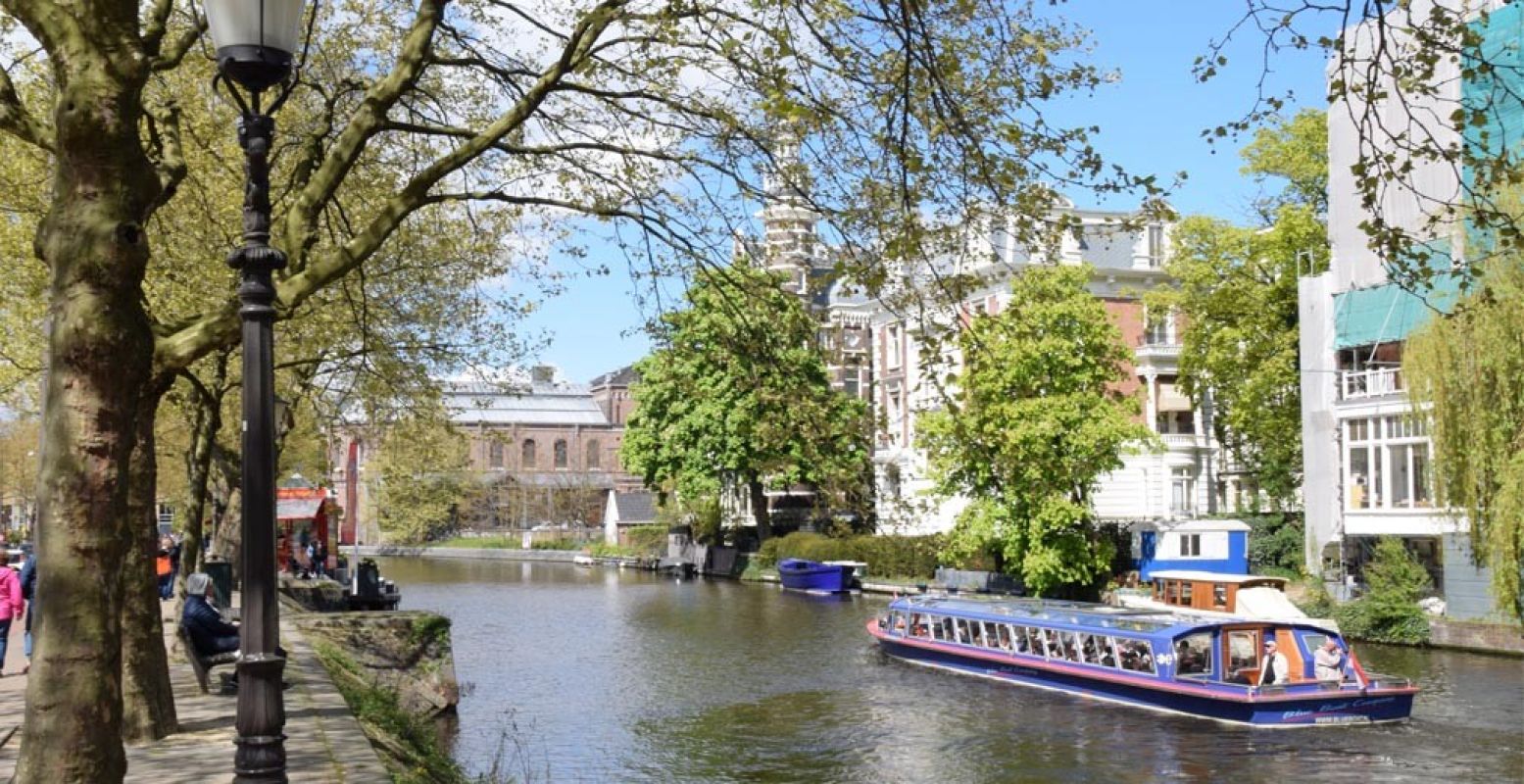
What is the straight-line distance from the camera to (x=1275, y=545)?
49.5m

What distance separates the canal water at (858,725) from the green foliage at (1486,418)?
2708 mm

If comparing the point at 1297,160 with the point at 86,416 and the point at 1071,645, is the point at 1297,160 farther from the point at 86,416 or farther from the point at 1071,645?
the point at 86,416

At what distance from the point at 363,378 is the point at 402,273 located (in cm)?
235

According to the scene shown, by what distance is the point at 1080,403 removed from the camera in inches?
1801

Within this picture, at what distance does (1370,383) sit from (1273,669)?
52.9 feet

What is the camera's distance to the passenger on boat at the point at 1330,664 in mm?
27312

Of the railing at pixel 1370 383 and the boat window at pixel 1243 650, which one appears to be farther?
the railing at pixel 1370 383

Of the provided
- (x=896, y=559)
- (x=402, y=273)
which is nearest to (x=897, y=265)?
(x=402, y=273)

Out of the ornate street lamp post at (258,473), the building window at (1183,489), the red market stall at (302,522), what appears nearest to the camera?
the ornate street lamp post at (258,473)

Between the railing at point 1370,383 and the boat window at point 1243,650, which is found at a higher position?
the railing at point 1370,383

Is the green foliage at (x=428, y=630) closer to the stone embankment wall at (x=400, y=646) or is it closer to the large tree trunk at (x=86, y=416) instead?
the stone embankment wall at (x=400, y=646)

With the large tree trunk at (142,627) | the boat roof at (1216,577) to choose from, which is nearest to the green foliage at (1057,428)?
the boat roof at (1216,577)

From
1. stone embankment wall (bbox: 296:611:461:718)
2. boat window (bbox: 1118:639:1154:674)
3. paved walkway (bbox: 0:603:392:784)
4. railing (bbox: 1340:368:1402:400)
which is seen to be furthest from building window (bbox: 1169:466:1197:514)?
paved walkway (bbox: 0:603:392:784)

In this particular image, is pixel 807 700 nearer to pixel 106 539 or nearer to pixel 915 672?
pixel 915 672
